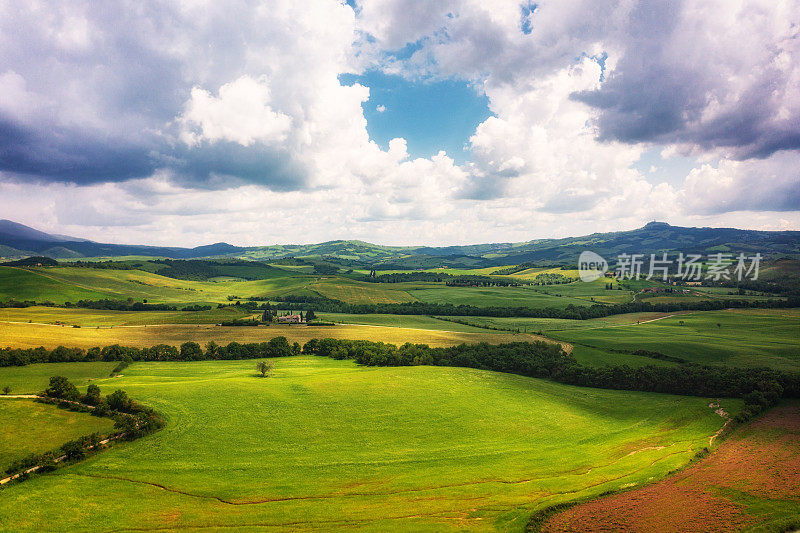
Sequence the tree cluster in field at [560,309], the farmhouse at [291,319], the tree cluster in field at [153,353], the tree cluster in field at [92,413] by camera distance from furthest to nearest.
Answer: the tree cluster in field at [560,309] → the farmhouse at [291,319] → the tree cluster in field at [153,353] → the tree cluster in field at [92,413]

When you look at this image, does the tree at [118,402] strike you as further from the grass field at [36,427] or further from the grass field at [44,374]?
the grass field at [44,374]

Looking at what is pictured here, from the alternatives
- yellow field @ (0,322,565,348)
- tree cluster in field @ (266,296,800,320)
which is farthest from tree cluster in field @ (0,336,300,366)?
tree cluster in field @ (266,296,800,320)

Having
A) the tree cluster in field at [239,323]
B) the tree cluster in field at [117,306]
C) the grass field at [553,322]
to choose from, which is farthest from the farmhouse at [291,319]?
the grass field at [553,322]

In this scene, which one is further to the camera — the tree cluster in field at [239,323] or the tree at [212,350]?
the tree cluster in field at [239,323]

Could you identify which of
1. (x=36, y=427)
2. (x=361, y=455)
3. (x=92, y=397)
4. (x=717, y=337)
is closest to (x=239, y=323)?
(x=92, y=397)

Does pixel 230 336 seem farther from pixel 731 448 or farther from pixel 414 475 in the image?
pixel 731 448

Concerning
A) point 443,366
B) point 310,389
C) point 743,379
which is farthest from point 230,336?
point 743,379

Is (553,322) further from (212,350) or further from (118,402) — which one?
(118,402)
